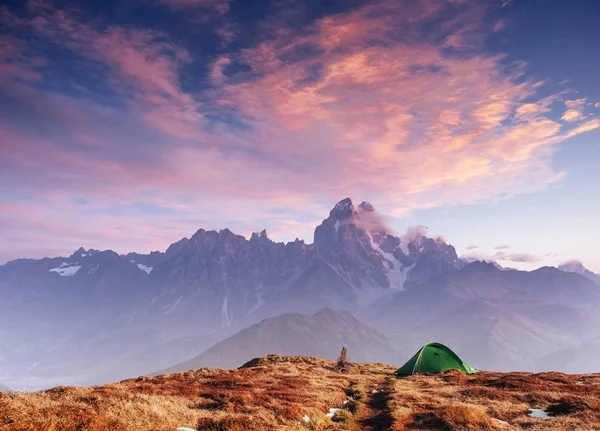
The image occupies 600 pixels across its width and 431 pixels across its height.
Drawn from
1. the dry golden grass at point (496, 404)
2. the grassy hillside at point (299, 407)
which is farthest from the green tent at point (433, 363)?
the grassy hillside at point (299, 407)

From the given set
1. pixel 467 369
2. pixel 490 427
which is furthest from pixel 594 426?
pixel 467 369

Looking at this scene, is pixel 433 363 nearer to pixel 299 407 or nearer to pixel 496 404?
pixel 496 404

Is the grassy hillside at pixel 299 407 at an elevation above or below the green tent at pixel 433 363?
above

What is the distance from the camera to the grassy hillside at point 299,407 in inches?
626

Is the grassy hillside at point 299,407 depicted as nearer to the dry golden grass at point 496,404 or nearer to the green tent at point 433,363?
the dry golden grass at point 496,404

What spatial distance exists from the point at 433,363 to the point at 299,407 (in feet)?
105

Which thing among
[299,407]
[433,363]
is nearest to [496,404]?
[299,407]

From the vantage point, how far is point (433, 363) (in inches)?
1884

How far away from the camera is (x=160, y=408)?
1875 cm

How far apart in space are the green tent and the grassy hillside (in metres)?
13.9

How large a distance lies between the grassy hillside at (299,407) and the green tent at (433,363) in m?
13.9

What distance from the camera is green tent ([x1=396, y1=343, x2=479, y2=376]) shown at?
4709 centimetres

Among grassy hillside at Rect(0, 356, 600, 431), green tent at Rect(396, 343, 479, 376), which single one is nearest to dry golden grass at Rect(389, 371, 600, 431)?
grassy hillside at Rect(0, 356, 600, 431)

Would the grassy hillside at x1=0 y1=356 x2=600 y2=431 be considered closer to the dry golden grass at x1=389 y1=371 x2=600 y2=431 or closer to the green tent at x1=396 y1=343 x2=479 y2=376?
the dry golden grass at x1=389 y1=371 x2=600 y2=431
